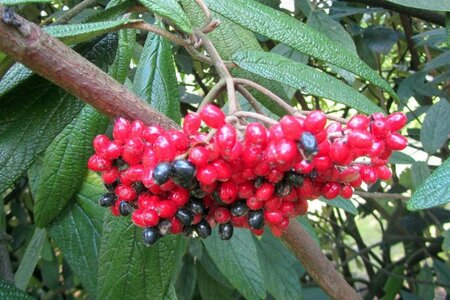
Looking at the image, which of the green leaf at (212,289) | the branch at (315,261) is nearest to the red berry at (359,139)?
the branch at (315,261)

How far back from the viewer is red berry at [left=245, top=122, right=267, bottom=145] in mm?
528

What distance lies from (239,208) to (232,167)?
0.18 feet

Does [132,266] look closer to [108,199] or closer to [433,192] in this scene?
[108,199]

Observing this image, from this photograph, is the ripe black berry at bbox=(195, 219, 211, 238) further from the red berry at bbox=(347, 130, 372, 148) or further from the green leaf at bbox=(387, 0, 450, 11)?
the green leaf at bbox=(387, 0, 450, 11)

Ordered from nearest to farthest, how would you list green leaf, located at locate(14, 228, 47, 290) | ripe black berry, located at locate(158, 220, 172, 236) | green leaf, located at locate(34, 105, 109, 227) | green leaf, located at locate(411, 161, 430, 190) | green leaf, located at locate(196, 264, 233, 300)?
ripe black berry, located at locate(158, 220, 172, 236) < green leaf, located at locate(34, 105, 109, 227) < green leaf, located at locate(14, 228, 47, 290) < green leaf, located at locate(411, 161, 430, 190) < green leaf, located at locate(196, 264, 233, 300)

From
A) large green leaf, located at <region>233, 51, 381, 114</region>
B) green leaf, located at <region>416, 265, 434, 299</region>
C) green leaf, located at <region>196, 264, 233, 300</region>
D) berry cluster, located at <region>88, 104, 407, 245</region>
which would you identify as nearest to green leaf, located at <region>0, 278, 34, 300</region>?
berry cluster, located at <region>88, 104, 407, 245</region>

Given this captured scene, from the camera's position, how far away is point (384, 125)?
23.5 inches

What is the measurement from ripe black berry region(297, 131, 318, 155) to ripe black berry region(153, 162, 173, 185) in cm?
12

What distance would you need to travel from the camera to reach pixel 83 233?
1001mm

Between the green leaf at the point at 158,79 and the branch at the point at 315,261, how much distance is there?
230 millimetres

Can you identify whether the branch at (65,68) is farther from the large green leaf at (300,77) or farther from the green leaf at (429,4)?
the green leaf at (429,4)

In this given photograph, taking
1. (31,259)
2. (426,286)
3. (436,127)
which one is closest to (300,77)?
(31,259)

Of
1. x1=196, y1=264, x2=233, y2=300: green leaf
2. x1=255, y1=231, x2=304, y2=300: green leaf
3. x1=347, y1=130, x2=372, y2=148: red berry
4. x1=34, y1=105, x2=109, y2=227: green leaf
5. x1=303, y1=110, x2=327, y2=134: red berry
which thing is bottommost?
x1=196, y1=264, x2=233, y2=300: green leaf

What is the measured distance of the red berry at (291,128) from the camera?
0.51 metres
